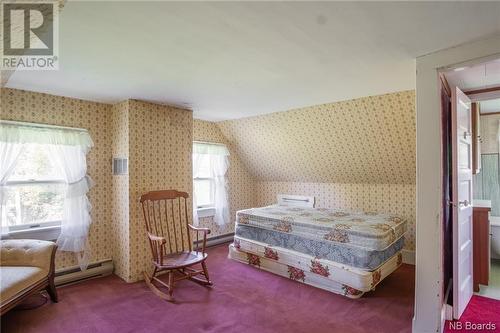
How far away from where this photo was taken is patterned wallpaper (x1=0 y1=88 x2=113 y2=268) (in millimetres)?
3203

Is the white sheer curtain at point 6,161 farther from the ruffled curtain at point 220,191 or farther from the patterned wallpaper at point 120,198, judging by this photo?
the ruffled curtain at point 220,191

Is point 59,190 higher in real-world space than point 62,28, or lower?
lower

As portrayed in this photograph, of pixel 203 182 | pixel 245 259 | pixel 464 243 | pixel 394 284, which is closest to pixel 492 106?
pixel 464 243

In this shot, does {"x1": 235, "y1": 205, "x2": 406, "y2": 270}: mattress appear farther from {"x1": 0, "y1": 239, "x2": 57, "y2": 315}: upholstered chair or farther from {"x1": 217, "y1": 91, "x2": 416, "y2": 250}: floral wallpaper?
{"x1": 0, "y1": 239, "x2": 57, "y2": 315}: upholstered chair

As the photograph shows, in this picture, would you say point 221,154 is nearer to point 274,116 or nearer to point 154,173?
point 274,116

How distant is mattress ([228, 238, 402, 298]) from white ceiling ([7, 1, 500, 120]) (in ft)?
6.30

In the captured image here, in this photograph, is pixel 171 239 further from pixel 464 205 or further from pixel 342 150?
pixel 464 205

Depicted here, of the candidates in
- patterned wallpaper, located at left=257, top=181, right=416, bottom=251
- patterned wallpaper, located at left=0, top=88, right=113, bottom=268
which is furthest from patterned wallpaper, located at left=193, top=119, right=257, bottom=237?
patterned wallpaper, located at left=0, top=88, right=113, bottom=268

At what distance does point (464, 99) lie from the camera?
263cm

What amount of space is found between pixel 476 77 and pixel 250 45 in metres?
2.11

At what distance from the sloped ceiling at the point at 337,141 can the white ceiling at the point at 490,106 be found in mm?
1273

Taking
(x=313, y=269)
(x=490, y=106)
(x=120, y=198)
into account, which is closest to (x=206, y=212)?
(x=120, y=198)

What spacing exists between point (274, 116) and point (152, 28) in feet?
8.80

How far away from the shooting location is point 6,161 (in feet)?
9.50
